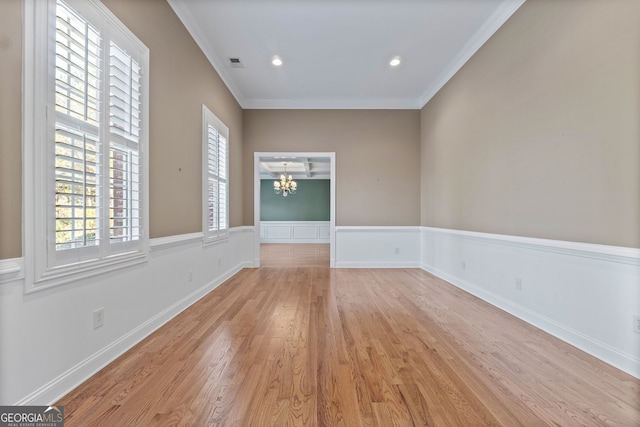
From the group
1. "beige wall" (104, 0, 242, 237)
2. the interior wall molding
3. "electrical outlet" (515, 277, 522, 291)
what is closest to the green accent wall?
"beige wall" (104, 0, 242, 237)

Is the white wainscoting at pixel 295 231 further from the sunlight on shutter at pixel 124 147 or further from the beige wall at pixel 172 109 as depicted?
the sunlight on shutter at pixel 124 147

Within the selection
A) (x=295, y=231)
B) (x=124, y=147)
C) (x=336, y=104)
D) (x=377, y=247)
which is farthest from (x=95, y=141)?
(x=295, y=231)

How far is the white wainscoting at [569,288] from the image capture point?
182 centimetres

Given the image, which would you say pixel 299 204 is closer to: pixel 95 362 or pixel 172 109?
pixel 172 109

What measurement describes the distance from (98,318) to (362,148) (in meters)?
4.67

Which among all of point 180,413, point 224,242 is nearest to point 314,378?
point 180,413

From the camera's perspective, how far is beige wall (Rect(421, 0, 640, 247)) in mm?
1855

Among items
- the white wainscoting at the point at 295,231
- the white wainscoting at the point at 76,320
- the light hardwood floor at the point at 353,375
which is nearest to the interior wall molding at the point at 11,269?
the white wainscoting at the point at 76,320

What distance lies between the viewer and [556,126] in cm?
236

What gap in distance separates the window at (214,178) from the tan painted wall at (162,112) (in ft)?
0.47

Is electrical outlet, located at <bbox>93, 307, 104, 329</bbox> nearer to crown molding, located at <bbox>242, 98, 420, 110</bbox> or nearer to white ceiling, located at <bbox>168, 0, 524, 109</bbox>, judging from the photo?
white ceiling, located at <bbox>168, 0, 524, 109</bbox>

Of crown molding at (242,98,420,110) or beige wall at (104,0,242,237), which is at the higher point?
crown molding at (242,98,420,110)

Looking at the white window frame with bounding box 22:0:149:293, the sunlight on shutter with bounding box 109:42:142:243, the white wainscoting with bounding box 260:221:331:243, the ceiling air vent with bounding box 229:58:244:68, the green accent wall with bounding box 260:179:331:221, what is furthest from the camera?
the green accent wall with bounding box 260:179:331:221

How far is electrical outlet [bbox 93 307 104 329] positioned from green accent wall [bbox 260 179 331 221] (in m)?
9.24
